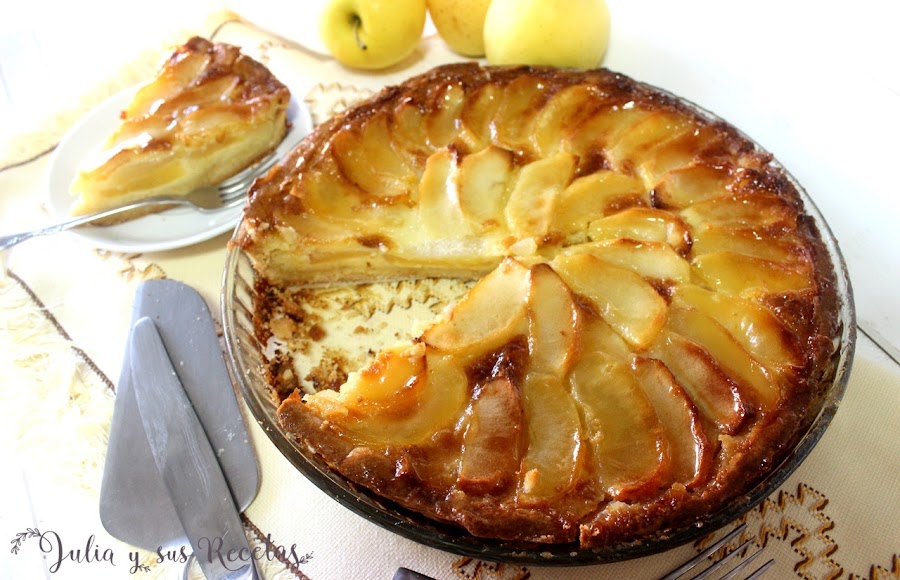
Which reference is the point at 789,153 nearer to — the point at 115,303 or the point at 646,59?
the point at 646,59

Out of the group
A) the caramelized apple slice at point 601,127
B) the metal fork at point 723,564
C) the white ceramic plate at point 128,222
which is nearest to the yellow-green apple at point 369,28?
the white ceramic plate at point 128,222

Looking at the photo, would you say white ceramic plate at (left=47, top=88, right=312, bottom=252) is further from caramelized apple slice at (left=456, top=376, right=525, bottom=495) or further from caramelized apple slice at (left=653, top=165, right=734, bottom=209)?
caramelized apple slice at (left=653, top=165, right=734, bottom=209)

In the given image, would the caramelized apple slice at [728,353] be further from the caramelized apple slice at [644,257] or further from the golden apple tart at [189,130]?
the golden apple tart at [189,130]

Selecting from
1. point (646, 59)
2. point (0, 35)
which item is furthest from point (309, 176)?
point (0, 35)

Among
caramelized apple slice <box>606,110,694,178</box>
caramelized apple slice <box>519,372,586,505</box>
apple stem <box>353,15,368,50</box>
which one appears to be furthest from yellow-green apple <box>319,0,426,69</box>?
caramelized apple slice <box>519,372,586,505</box>

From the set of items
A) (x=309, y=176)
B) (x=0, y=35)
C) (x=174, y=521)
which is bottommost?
(x=174, y=521)

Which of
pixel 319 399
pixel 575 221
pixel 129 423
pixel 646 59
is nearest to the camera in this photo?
pixel 319 399
